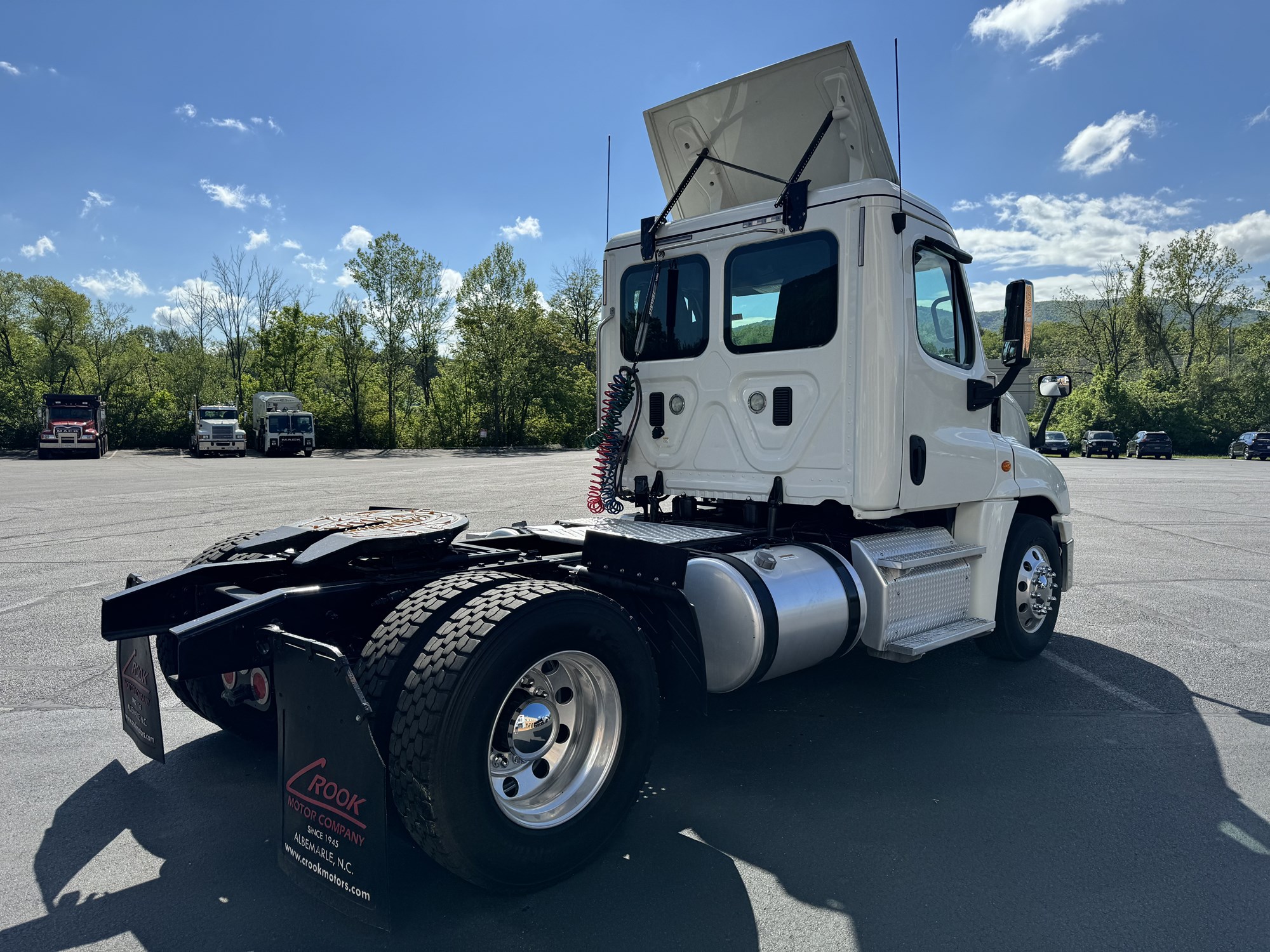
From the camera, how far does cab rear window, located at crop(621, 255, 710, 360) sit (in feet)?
16.1

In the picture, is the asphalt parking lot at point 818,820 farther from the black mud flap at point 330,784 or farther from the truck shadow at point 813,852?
the black mud flap at point 330,784

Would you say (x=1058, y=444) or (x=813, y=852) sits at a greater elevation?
(x=1058, y=444)

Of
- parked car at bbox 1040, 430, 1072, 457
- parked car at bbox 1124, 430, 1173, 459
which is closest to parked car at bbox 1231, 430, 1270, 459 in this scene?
parked car at bbox 1124, 430, 1173, 459

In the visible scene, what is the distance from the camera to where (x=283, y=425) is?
3875 centimetres

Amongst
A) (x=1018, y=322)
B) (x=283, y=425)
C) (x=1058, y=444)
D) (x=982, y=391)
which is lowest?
(x=1058, y=444)

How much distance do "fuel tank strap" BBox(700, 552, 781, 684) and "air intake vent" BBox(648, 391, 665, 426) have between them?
1482mm

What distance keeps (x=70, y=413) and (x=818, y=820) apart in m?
39.4

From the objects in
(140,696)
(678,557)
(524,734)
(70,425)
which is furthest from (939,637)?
(70,425)

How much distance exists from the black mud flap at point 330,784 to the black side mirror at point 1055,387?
463cm

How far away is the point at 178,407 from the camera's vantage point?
43.5 m

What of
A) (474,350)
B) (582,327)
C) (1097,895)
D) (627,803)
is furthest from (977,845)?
(582,327)

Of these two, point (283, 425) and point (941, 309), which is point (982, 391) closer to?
point (941, 309)

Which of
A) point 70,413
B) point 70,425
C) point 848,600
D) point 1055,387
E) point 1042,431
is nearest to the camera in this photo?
point 848,600

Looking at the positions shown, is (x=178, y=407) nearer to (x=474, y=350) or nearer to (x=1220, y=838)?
(x=474, y=350)
